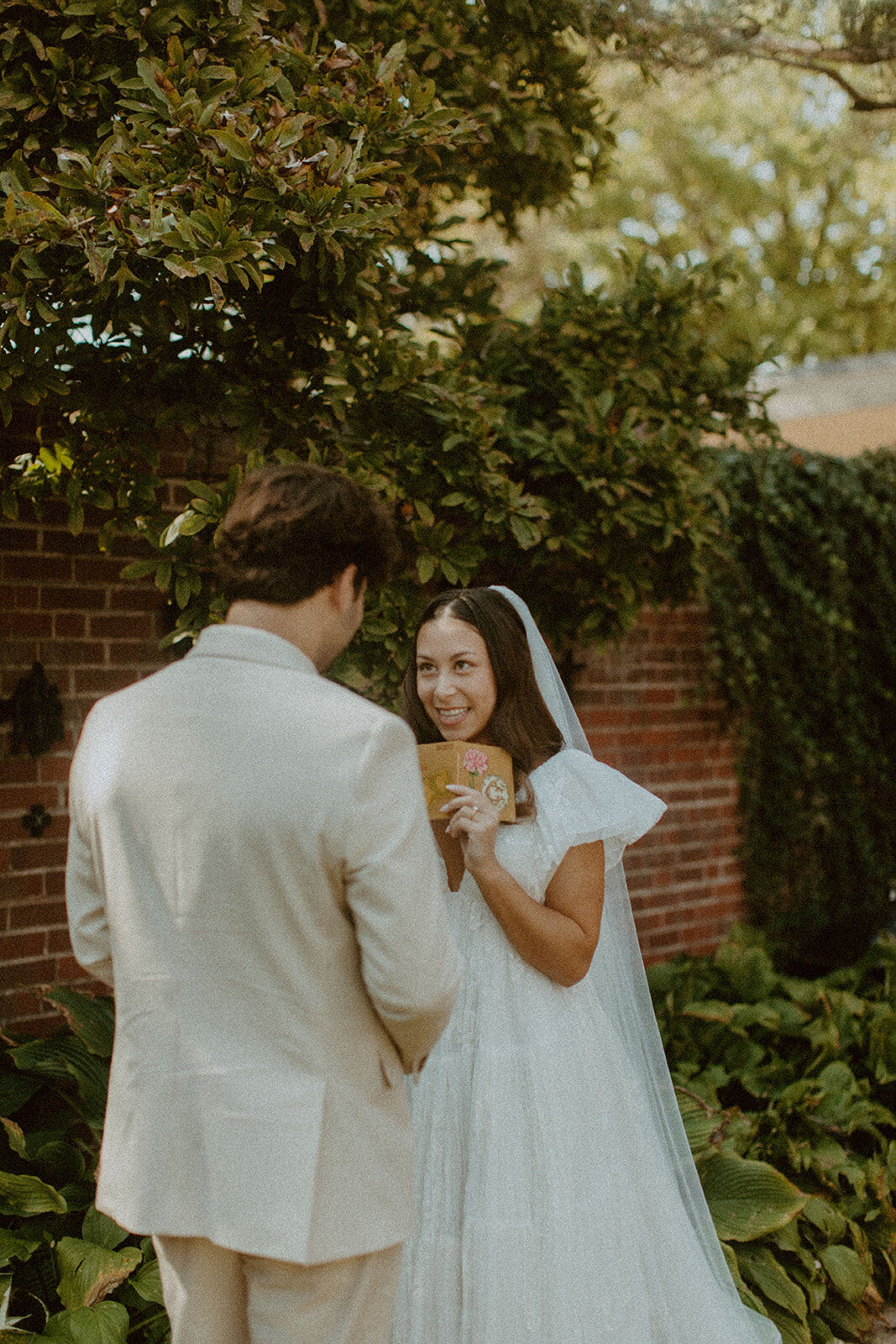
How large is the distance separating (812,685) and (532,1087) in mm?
3739

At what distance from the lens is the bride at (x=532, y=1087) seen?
225 cm

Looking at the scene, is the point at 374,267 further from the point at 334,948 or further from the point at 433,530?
the point at 334,948

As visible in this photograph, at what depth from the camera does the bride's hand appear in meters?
2.23

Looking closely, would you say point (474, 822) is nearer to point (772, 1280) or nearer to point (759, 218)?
point (772, 1280)

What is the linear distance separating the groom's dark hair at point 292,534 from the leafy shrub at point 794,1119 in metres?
2.39

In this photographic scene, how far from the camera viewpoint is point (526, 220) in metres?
16.3

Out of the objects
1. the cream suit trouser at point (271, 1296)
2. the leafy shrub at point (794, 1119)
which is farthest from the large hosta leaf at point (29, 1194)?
the leafy shrub at point (794, 1119)

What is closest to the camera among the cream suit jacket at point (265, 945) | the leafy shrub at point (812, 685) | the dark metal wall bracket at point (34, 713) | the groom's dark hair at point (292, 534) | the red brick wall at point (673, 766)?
the cream suit jacket at point (265, 945)

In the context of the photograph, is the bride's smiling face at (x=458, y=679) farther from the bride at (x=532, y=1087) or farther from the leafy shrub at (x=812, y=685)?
the leafy shrub at (x=812, y=685)

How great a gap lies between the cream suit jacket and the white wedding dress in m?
0.74

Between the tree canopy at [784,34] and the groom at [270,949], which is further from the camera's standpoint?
the tree canopy at [784,34]

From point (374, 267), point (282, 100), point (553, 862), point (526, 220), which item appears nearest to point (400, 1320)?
point (553, 862)

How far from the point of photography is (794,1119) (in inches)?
149

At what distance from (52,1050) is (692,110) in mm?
17567
